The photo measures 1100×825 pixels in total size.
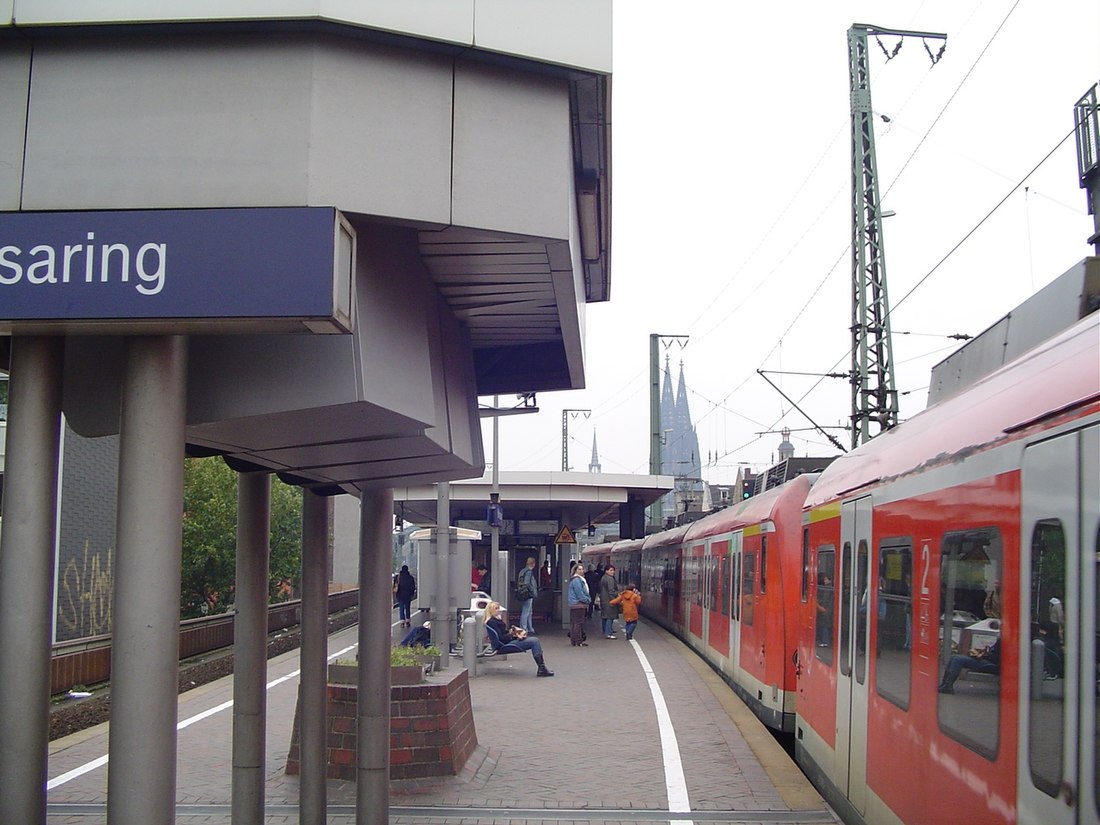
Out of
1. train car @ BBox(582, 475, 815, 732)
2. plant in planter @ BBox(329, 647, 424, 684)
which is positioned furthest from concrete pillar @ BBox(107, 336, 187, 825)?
train car @ BBox(582, 475, 815, 732)

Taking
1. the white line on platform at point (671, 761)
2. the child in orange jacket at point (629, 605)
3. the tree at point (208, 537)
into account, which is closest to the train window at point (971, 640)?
the white line on platform at point (671, 761)

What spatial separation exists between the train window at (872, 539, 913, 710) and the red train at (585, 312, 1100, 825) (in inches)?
0.5

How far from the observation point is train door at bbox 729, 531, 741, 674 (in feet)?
51.1

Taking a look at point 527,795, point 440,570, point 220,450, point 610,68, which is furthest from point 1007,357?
point 440,570

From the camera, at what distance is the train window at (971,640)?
457 centimetres

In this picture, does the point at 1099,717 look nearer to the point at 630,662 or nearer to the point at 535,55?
the point at 535,55

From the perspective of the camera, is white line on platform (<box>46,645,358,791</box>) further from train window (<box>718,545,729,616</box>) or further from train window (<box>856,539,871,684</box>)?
train window (<box>718,545,729,616</box>)

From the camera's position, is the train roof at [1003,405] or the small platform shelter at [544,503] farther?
the small platform shelter at [544,503]

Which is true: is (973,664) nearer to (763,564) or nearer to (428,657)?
(428,657)

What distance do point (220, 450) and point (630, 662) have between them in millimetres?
15062

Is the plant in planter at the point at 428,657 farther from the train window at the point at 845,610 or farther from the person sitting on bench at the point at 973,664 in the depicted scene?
the person sitting on bench at the point at 973,664

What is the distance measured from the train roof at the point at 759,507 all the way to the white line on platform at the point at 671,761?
2.46 meters

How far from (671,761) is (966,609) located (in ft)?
18.7

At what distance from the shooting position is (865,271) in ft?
68.2
